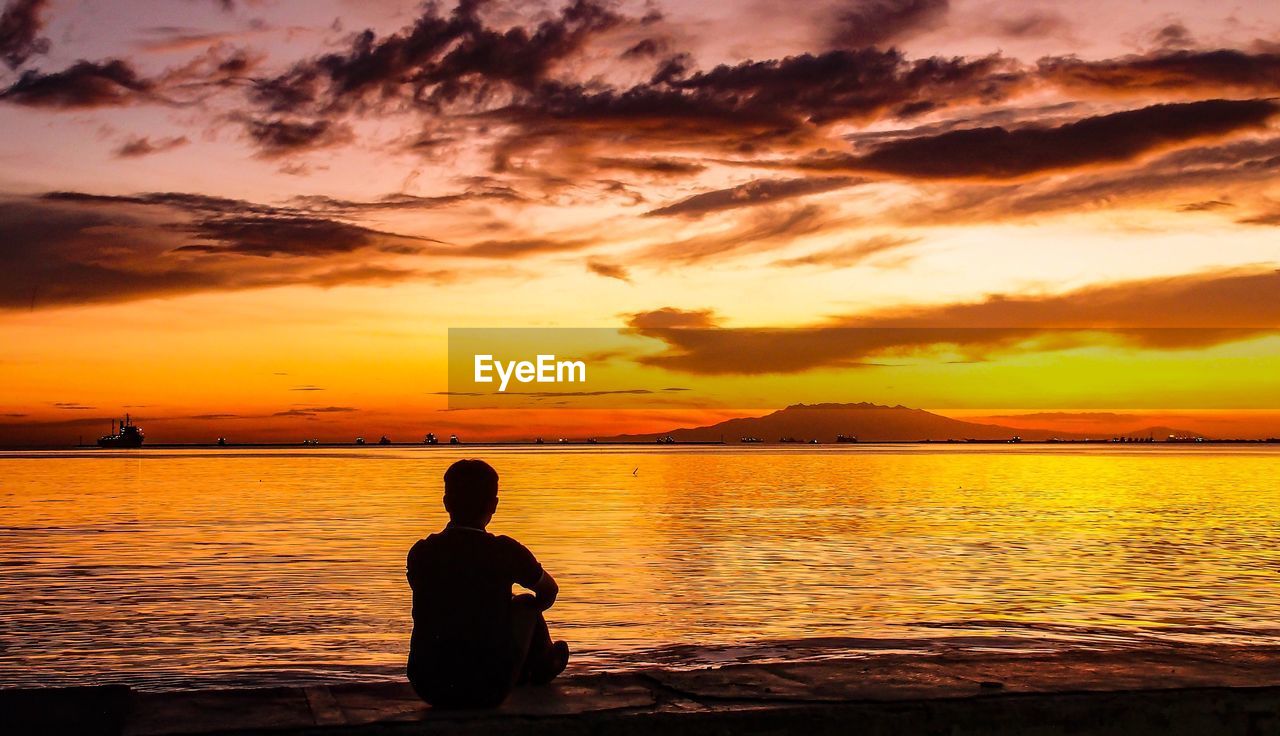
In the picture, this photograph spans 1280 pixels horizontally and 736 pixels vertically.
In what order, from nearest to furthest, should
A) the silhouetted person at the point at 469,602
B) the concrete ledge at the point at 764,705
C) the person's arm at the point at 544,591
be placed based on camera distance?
the concrete ledge at the point at 764,705, the silhouetted person at the point at 469,602, the person's arm at the point at 544,591

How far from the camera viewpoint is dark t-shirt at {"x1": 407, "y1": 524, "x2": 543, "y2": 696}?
302 inches

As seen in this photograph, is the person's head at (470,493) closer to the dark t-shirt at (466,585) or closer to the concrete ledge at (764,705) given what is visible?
the dark t-shirt at (466,585)

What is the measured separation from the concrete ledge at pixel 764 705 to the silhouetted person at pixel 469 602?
0.23 m

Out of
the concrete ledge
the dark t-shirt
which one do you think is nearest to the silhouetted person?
the dark t-shirt

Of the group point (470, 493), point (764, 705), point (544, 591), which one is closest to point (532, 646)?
point (544, 591)

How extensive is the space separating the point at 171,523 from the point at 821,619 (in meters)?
29.9

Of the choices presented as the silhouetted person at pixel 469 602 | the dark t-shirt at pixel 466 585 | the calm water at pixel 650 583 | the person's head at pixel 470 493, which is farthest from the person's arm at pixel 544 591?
→ the calm water at pixel 650 583

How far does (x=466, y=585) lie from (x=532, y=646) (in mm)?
733

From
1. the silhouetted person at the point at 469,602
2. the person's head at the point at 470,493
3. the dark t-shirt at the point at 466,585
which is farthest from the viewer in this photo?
the person's head at the point at 470,493

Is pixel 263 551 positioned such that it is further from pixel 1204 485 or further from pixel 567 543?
pixel 1204 485

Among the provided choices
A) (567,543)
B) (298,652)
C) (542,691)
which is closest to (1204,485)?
(567,543)

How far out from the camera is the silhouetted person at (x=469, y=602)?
7484 mm

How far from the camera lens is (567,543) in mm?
→ 33000

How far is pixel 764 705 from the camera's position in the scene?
23.3 feet
